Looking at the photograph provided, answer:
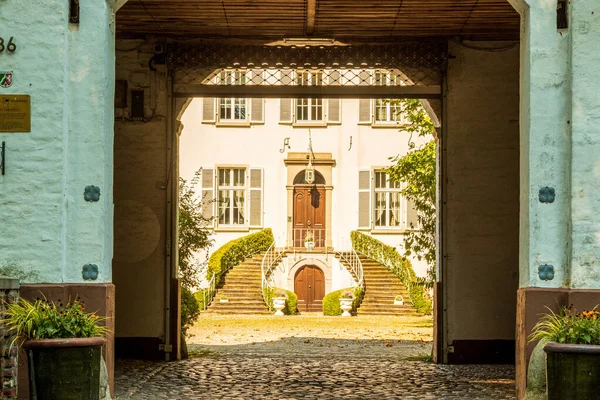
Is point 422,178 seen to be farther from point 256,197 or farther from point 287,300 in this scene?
point 256,197

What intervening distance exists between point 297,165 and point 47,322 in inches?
1005

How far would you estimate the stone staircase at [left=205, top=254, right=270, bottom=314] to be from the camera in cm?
2989

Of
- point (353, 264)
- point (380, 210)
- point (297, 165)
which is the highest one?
point (297, 165)

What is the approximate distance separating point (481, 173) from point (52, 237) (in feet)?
22.8

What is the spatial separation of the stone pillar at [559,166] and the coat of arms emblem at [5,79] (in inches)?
158

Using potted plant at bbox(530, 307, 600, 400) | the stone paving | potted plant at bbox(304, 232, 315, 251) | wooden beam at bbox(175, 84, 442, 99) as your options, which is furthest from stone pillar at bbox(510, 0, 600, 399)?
potted plant at bbox(304, 232, 315, 251)

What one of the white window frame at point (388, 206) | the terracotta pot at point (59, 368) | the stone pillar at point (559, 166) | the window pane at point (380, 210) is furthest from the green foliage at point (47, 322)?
the window pane at point (380, 210)

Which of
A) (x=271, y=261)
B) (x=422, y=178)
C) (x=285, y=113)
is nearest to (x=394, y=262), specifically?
(x=271, y=261)

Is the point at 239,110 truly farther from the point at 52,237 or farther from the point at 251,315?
the point at 52,237

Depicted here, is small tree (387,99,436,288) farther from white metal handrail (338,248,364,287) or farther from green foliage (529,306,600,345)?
green foliage (529,306,600,345)

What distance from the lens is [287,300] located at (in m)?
30.1

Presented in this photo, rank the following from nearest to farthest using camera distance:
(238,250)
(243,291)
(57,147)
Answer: (57,147) < (243,291) < (238,250)

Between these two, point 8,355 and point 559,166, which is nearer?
point 8,355

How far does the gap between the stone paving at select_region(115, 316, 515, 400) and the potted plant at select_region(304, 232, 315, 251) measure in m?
14.0
